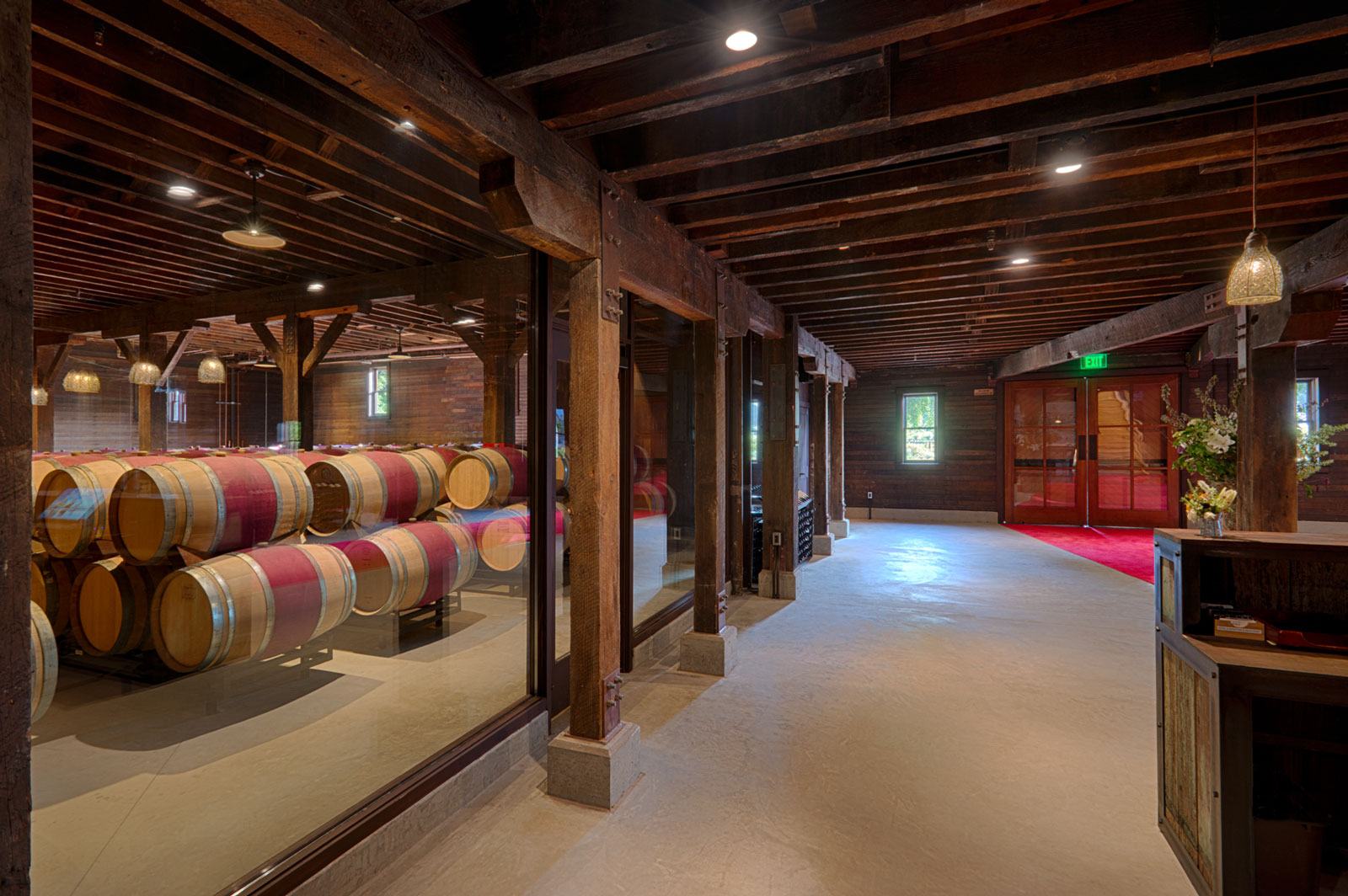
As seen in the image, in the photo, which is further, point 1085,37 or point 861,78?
point 861,78

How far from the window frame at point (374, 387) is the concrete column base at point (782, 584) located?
397cm

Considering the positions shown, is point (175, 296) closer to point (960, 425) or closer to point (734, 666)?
point (734, 666)

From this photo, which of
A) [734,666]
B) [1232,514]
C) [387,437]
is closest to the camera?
[387,437]

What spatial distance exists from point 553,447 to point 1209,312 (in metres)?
5.87

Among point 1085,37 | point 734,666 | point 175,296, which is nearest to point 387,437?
point 175,296

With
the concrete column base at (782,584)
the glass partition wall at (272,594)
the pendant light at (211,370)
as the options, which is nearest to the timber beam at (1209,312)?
the concrete column base at (782,584)

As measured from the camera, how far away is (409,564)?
358 cm

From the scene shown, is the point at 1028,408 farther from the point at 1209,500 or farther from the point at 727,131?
the point at 727,131

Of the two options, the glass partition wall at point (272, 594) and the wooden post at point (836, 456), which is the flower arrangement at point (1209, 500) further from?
the wooden post at point (836, 456)

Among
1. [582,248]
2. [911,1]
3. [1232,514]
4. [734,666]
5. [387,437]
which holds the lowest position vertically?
[734,666]

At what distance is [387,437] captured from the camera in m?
3.98

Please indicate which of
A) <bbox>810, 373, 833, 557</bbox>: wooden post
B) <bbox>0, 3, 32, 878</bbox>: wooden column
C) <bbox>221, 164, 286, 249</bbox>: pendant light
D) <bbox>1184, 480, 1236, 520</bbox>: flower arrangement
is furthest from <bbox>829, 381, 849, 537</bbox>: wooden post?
<bbox>0, 3, 32, 878</bbox>: wooden column

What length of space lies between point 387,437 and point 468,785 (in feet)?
7.15

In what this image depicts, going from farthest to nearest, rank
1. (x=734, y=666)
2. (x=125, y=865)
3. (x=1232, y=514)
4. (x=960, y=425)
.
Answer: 1. (x=960, y=425)
2. (x=1232, y=514)
3. (x=734, y=666)
4. (x=125, y=865)
